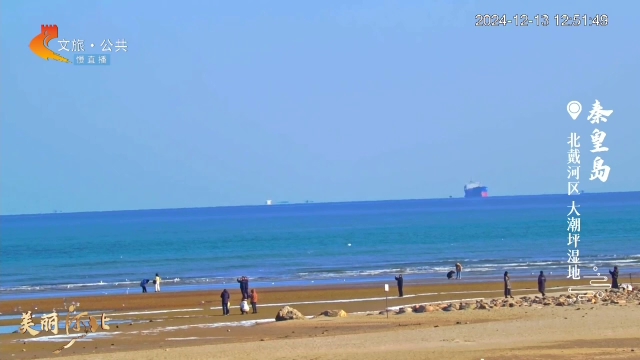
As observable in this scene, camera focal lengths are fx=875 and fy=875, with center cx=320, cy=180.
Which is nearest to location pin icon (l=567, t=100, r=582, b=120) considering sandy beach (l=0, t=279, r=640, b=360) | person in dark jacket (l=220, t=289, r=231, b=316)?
sandy beach (l=0, t=279, r=640, b=360)

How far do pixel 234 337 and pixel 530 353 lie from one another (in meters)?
9.34

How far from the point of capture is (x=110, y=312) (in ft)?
119

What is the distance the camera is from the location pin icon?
27625 millimetres

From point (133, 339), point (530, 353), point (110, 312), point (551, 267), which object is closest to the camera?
point (530, 353)

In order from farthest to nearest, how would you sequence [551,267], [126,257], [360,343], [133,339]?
[126,257] → [551,267] → [133,339] → [360,343]

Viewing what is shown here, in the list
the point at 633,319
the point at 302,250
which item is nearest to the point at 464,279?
the point at 633,319

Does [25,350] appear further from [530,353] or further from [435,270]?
[435,270]

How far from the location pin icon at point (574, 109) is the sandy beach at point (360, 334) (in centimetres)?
604

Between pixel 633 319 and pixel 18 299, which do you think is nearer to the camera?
pixel 633 319

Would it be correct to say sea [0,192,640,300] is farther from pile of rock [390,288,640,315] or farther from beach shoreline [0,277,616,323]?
pile of rock [390,288,640,315]

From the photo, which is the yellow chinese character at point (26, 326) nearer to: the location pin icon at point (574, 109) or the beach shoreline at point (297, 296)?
the beach shoreline at point (297, 296)

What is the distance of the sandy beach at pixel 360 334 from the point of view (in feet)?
66.6

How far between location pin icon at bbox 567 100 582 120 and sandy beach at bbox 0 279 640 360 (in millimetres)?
6042

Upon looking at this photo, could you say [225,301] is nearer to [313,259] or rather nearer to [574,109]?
[574,109]
